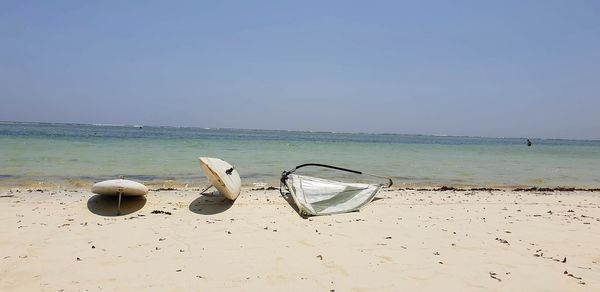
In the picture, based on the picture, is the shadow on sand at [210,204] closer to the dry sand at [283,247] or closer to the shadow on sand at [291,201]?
the dry sand at [283,247]

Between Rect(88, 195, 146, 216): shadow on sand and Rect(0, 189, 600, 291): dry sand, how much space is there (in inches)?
1.3

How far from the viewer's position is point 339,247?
545 cm

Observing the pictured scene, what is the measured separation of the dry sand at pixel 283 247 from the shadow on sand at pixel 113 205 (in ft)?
0.10

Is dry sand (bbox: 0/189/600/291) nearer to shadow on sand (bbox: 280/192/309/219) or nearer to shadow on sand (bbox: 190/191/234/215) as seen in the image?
shadow on sand (bbox: 190/191/234/215)

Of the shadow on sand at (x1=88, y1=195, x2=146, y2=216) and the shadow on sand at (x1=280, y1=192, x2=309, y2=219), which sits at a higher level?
the shadow on sand at (x1=280, y1=192, x2=309, y2=219)

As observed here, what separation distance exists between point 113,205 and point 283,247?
390cm

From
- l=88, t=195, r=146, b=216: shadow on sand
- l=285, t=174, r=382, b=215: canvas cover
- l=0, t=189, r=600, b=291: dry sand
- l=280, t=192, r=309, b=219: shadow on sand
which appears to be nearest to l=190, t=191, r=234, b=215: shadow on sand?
l=0, t=189, r=600, b=291: dry sand

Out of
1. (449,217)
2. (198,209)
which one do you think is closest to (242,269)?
(198,209)

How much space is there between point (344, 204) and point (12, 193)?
23.7 ft

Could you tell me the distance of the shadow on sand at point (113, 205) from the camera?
717cm

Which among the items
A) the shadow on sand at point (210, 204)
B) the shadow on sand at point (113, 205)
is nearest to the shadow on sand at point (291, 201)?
the shadow on sand at point (210, 204)

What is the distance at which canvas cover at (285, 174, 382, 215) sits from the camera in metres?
7.67

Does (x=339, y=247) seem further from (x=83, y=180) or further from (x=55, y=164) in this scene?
(x=55, y=164)

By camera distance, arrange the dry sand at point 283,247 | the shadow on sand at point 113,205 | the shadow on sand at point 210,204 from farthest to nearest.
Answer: the shadow on sand at point 210,204, the shadow on sand at point 113,205, the dry sand at point 283,247
